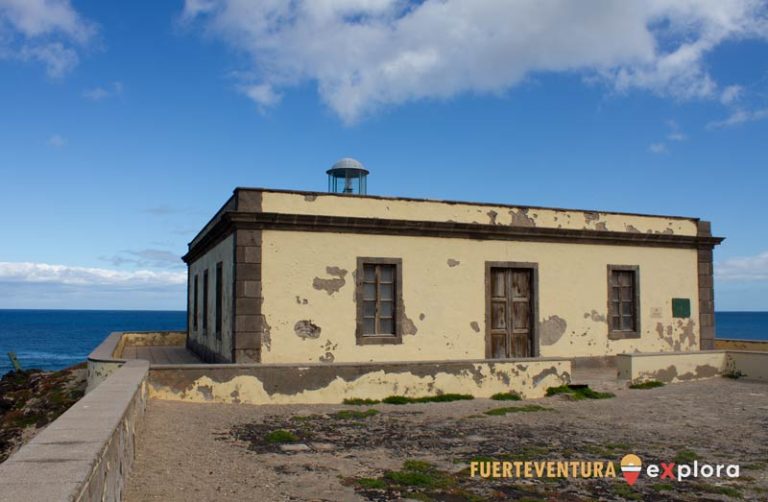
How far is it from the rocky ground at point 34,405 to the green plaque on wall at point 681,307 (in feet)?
46.2

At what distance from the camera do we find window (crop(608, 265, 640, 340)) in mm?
15875

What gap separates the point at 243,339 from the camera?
12023 mm

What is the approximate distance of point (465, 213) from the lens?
14.4 meters

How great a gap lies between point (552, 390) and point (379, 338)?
349cm

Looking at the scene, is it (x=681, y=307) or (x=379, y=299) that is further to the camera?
(x=681, y=307)

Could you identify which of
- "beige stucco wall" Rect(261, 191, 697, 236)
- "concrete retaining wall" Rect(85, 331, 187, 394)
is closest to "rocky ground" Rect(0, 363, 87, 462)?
"concrete retaining wall" Rect(85, 331, 187, 394)

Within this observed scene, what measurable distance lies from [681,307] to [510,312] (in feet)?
17.0

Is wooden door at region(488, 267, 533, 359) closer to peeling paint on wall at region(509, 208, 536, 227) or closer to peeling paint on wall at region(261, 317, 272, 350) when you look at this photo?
peeling paint on wall at region(509, 208, 536, 227)

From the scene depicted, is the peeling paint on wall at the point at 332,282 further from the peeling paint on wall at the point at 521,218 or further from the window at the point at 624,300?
the window at the point at 624,300

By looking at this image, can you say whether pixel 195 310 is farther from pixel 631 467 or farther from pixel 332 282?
pixel 631 467

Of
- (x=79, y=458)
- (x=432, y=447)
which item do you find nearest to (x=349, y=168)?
(x=432, y=447)

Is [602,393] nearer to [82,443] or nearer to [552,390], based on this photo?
[552,390]

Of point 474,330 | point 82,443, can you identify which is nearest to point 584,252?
point 474,330

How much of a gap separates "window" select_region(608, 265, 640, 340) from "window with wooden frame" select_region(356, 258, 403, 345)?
5703mm
